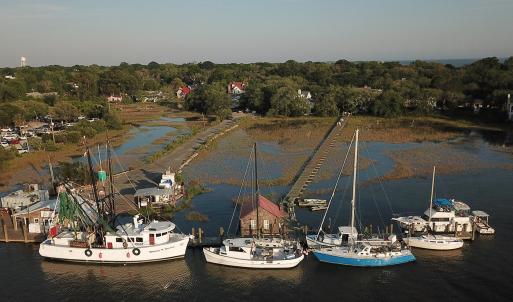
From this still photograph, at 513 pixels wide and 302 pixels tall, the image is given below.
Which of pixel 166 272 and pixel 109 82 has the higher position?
pixel 109 82

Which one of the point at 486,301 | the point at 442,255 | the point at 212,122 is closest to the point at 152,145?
the point at 212,122

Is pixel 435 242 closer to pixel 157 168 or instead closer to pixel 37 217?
pixel 37 217

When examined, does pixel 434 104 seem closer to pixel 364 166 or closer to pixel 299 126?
pixel 299 126

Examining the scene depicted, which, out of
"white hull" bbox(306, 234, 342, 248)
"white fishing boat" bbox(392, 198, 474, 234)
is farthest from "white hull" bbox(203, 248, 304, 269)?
"white fishing boat" bbox(392, 198, 474, 234)

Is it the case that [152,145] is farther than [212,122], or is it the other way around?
[212,122]

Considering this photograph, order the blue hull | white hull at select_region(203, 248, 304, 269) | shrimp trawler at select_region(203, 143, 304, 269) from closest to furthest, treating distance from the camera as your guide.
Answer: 1. white hull at select_region(203, 248, 304, 269)
2. shrimp trawler at select_region(203, 143, 304, 269)
3. the blue hull

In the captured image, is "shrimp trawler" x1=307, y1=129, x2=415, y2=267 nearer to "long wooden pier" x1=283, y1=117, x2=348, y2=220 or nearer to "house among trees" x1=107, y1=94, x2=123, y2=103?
"long wooden pier" x1=283, y1=117, x2=348, y2=220

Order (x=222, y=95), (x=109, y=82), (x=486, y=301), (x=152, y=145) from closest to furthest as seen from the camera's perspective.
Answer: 1. (x=486, y=301)
2. (x=152, y=145)
3. (x=222, y=95)
4. (x=109, y=82)
